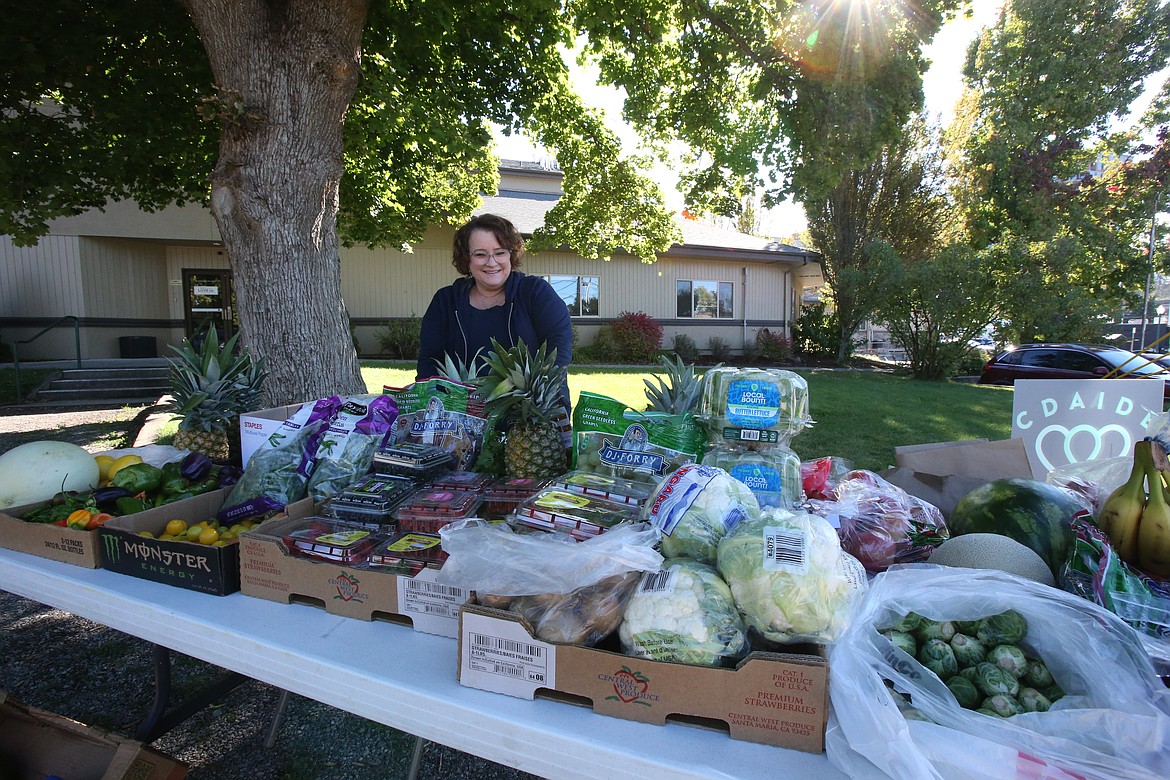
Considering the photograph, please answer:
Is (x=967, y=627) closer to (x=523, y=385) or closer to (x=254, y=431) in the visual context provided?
(x=523, y=385)

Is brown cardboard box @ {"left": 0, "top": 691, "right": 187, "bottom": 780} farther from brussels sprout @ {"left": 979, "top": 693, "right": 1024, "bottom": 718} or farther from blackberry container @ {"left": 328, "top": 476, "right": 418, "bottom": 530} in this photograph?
brussels sprout @ {"left": 979, "top": 693, "right": 1024, "bottom": 718}

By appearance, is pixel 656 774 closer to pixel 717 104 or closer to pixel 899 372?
pixel 717 104

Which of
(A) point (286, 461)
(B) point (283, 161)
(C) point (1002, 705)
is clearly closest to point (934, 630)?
(C) point (1002, 705)

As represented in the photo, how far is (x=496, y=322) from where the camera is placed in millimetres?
3232

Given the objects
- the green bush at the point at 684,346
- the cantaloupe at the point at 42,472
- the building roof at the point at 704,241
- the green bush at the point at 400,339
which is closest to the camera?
the cantaloupe at the point at 42,472

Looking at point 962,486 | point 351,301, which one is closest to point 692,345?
point 351,301

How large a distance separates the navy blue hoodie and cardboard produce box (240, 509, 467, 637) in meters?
1.63

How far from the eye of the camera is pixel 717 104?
8.45 metres

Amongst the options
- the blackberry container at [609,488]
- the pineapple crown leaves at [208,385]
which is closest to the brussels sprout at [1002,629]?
the blackberry container at [609,488]

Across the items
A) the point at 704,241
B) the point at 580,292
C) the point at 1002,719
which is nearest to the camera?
the point at 1002,719

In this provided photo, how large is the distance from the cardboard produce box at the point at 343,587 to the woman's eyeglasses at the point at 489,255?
1813 millimetres

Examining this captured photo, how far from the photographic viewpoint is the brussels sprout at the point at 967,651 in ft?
3.60

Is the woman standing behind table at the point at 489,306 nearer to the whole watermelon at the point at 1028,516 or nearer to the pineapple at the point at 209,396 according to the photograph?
the pineapple at the point at 209,396

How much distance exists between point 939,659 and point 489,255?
259 cm
